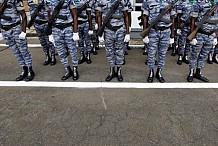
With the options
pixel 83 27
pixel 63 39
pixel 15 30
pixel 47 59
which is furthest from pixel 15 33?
pixel 83 27

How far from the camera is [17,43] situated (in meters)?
3.77

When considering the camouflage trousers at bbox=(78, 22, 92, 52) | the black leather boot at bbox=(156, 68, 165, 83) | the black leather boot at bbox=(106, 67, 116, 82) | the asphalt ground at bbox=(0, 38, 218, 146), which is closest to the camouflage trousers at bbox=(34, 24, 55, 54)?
the camouflage trousers at bbox=(78, 22, 92, 52)

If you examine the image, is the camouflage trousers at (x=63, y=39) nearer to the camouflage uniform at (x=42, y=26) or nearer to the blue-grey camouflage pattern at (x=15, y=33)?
the blue-grey camouflage pattern at (x=15, y=33)

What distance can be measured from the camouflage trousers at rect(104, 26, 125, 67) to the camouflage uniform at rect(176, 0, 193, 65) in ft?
5.95

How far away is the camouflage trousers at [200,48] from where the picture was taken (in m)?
3.57

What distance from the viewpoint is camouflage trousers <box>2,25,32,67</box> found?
3686mm

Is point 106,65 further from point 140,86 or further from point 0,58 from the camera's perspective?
point 0,58

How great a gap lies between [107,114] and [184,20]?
3117 millimetres

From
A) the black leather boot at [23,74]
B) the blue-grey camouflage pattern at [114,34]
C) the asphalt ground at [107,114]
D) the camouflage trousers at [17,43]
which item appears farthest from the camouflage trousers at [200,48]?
the black leather boot at [23,74]

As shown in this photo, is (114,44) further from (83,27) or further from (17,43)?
(17,43)

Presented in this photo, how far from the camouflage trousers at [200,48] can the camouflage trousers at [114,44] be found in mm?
1300

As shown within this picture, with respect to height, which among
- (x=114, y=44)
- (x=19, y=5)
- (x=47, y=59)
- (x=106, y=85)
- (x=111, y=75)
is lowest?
(x=106, y=85)

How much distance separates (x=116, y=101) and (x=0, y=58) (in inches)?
145

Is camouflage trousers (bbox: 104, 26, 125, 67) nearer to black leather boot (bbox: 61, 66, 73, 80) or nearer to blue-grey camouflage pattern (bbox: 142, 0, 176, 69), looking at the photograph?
blue-grey camouflage pattern (bbox: 142, 0, 176, 69)
